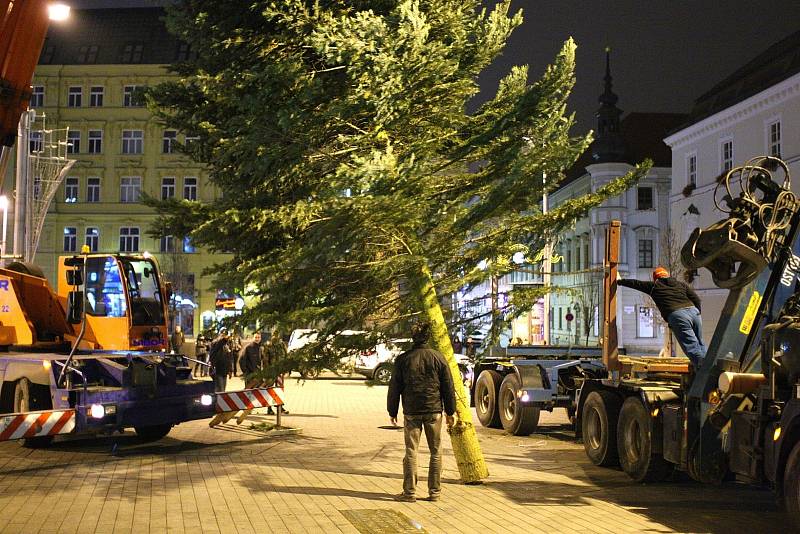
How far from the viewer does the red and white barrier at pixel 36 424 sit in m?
11.6

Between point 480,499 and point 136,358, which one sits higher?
point 136,358

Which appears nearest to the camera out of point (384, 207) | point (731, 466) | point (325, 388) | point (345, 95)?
point (731, 466)

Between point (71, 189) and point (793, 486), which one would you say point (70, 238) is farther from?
point (793, 486)

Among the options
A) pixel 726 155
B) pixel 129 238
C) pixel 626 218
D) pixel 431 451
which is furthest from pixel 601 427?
pixel 626 218

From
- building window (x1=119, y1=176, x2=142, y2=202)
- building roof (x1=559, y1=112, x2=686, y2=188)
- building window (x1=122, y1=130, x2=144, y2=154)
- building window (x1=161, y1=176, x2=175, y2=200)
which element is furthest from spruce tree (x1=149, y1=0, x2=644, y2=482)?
building roof (x1=559, y1=112, x2=686, y2=188)

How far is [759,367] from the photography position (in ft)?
30.5

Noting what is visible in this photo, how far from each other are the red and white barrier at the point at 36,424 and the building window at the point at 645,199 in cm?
6380

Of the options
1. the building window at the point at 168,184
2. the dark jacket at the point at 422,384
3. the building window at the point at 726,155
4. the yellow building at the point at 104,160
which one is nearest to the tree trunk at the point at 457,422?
the dark jacket at the point at 422,384

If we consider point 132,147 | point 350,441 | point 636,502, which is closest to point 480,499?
point 636,502

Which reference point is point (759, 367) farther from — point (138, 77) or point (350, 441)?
point (138, 77)

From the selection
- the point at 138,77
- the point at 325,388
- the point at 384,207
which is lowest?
the point at 325,388

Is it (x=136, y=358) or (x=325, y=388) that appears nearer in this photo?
(x=136, y=358)

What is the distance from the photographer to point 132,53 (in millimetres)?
71625

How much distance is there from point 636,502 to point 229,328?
16.3 feet
